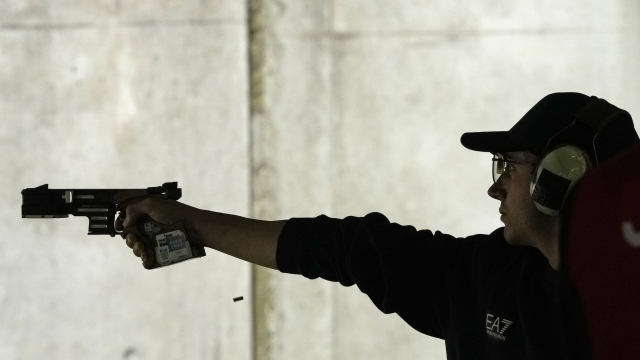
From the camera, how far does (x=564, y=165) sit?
3.64ft

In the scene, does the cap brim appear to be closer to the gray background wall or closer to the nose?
the nose

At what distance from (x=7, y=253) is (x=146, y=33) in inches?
39.6

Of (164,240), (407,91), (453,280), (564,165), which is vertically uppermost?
(407,91)

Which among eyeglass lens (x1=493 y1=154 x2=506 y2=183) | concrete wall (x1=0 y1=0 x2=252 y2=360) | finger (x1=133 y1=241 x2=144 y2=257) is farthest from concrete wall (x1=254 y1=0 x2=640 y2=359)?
eyeglass lens (x1=493 y1=154 x2=506 y2=183)

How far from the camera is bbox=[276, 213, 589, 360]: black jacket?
125 cm

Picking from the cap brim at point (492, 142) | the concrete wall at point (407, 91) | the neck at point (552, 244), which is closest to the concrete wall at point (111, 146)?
the concrete wall at point (407, 91)

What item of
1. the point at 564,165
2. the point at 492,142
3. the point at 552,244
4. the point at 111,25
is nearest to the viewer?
the point at 564,165

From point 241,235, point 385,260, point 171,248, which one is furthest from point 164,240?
point 385,260

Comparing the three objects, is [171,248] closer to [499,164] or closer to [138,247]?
[138,247]

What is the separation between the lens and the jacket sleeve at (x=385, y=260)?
1424mm

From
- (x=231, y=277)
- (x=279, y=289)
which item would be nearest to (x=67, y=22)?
(x=231, y=277)

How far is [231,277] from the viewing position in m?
2.39

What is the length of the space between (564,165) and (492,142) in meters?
0.25

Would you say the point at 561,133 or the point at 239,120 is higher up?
the point at 239,120
